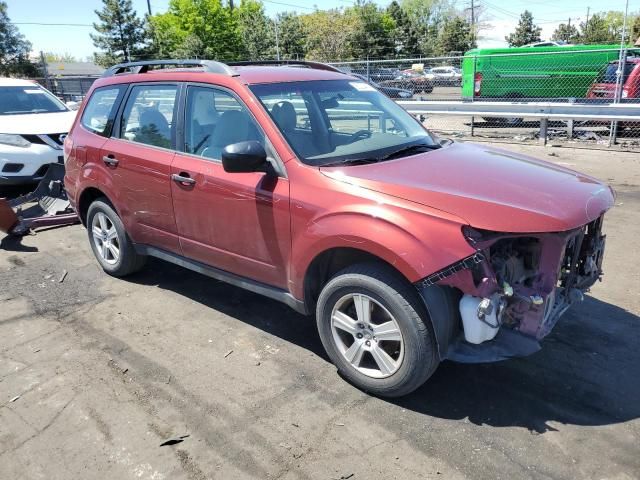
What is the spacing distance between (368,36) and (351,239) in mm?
54780

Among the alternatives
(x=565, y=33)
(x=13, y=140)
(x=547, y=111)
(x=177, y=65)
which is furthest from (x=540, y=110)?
(x=565, y=33)

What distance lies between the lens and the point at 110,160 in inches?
183

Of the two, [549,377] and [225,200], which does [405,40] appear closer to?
[225,200]

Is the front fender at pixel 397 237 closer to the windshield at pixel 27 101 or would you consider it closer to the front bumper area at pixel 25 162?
the front bumper area at pixel 25 162

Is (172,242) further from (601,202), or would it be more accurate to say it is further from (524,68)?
(524,68)

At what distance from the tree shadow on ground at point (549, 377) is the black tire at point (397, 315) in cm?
19

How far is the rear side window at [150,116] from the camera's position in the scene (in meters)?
4.20

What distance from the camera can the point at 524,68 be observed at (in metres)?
14.4

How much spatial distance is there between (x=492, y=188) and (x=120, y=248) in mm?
3333

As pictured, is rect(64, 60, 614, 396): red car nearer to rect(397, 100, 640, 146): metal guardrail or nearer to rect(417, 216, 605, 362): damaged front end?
rect(417, 216, 605, 362): damaged front end

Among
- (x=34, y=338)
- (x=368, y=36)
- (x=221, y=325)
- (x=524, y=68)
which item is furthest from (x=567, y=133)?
(x=368, y=36)

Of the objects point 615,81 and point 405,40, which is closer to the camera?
point 615,81

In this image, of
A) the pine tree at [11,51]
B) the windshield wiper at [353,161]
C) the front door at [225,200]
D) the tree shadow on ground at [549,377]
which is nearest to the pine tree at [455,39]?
the pine tree at [11,51]

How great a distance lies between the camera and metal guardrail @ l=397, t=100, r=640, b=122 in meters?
10.4
